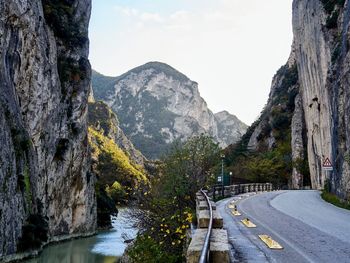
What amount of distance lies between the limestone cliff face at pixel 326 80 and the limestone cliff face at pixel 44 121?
21.3 metres

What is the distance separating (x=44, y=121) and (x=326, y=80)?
2811 cm

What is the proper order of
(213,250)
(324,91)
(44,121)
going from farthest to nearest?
(44,121), (324,91), (213,250)

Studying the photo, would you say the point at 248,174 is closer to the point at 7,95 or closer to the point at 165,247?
the point at 7,95

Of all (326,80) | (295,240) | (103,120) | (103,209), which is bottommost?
(103,209)

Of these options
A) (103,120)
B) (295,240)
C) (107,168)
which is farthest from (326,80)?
(103,120)

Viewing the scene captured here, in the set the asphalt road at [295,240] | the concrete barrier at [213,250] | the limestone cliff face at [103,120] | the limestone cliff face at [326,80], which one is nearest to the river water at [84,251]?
the limestone cliff face at [326,80]

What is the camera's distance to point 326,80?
33.4 metres

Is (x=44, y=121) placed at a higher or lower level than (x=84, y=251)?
higher

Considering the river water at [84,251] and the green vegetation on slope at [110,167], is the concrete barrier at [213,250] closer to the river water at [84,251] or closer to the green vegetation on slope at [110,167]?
the river water at [84,251]

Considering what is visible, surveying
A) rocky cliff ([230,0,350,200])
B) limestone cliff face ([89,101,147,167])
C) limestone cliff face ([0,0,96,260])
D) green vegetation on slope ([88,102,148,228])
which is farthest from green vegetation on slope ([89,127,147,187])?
rocky cliff ([230,0,350,200])

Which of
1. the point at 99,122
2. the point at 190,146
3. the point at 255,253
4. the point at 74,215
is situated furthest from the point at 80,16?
the point at 99,122

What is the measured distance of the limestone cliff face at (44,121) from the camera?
100 feet

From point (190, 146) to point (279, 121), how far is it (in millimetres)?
64179

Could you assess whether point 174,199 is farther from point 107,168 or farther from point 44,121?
point 107,168
